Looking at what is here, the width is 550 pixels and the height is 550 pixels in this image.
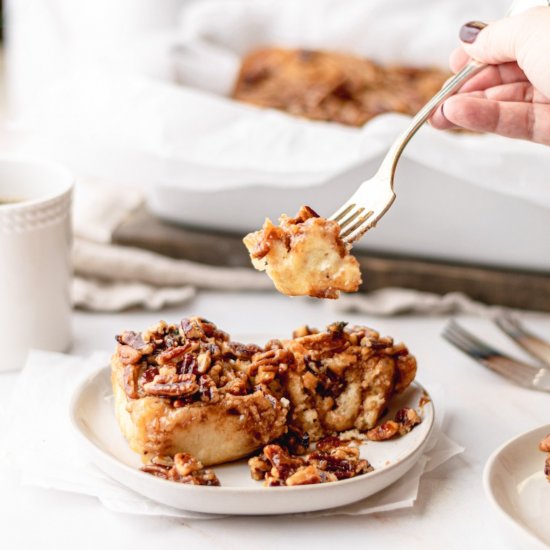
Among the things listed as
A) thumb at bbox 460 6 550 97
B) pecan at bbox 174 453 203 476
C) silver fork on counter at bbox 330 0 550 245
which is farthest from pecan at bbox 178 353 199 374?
thumb at bbox 460 6 550 97

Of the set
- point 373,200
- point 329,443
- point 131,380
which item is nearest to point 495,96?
point 373,200

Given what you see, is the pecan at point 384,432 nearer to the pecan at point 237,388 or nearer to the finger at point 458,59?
the pecan at point 237,388

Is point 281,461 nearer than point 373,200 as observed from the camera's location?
Yes

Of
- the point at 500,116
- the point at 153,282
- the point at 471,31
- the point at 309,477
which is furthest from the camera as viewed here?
the point at 153,282

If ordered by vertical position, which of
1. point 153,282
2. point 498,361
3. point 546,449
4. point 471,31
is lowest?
point 153,282

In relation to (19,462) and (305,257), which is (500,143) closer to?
(305,257)

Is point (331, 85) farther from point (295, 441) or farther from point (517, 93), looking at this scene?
point (295, 441)
